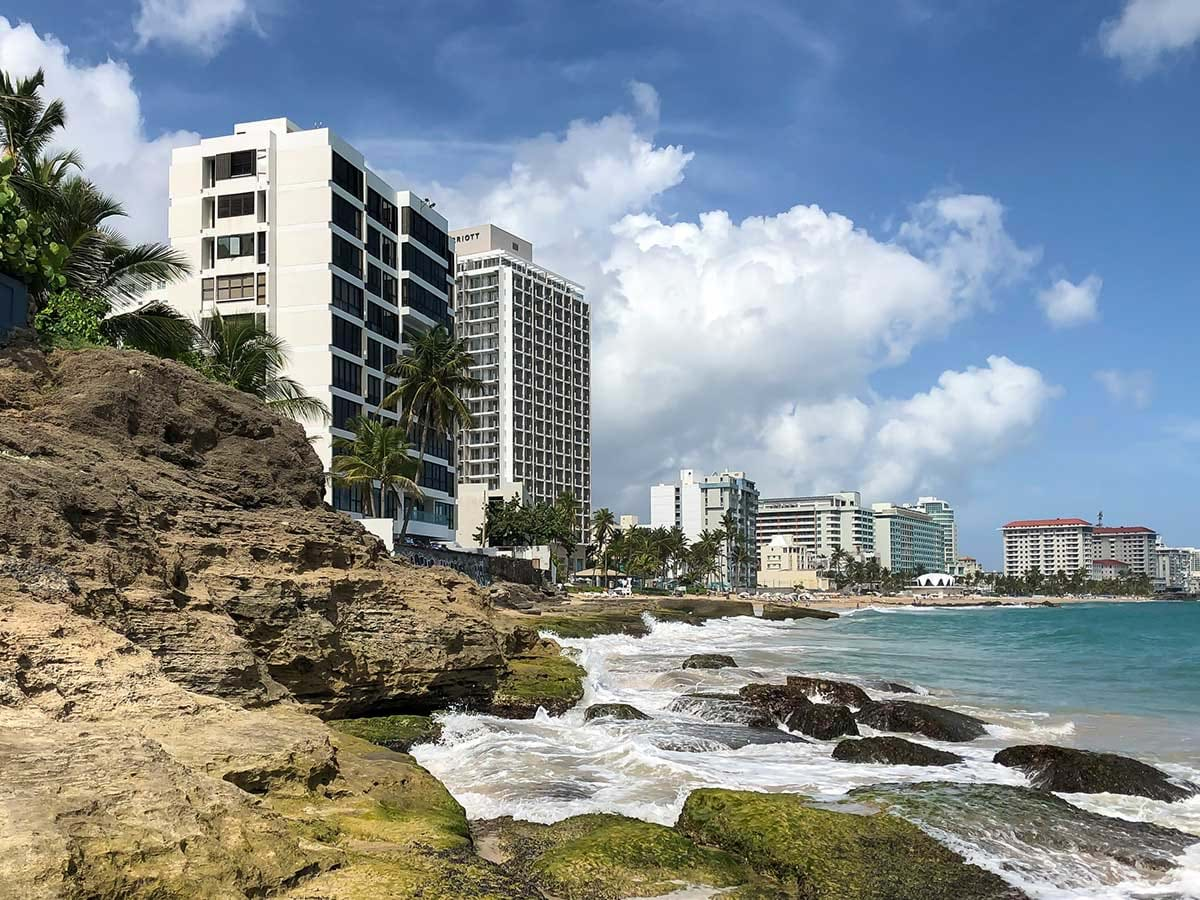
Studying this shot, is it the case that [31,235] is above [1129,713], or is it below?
above

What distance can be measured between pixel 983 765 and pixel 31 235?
19.4 meters

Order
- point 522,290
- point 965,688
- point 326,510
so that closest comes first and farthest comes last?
point 326,510
point 965,688
point 522,290

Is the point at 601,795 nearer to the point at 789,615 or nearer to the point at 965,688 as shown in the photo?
the point at 965,688

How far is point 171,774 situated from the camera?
6.53 meters

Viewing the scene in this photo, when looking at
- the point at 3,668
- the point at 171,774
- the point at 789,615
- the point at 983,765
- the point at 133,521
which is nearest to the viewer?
the point at 171,774

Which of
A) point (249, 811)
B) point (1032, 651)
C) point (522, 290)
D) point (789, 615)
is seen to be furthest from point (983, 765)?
point (522, 290)


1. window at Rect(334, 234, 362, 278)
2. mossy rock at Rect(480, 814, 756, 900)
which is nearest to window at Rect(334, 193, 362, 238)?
window at Rect(334, 234, 362, 278)

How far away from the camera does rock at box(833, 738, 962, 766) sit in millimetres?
16484

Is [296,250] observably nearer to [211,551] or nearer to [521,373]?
[211,551]

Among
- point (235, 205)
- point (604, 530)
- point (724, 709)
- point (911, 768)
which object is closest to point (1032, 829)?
point (911, 768)

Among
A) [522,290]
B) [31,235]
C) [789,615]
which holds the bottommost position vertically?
[789,615]

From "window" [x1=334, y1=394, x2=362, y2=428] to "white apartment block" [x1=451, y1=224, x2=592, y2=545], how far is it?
8245 centimetres

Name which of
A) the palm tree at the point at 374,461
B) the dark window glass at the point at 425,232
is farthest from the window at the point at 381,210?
the palm tree at the point at 374,461

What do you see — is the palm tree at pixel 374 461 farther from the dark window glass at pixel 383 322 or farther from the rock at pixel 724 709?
the rock at pixel 724 709
